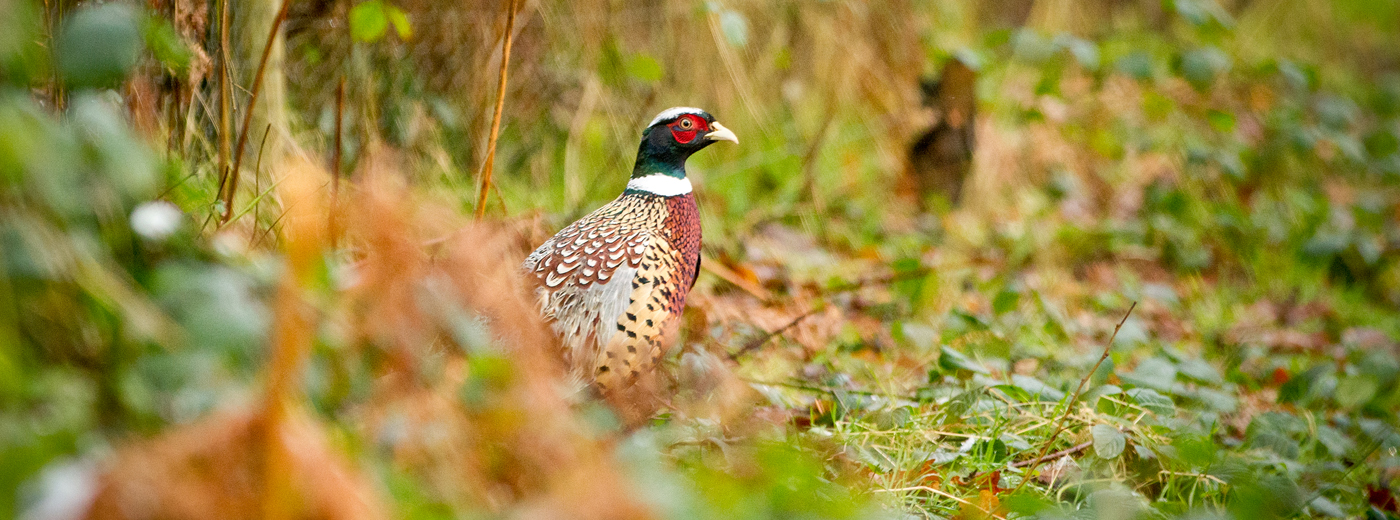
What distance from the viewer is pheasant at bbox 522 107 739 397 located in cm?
219

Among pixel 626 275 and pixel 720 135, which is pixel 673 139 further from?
pixel 626 275

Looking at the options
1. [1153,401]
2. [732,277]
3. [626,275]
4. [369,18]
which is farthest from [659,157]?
[1153,401]

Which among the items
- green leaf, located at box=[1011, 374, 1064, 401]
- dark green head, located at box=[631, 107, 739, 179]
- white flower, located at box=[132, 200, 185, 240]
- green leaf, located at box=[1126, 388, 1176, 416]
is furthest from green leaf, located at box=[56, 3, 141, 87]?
green leaf, located at box=[1126, 388, 1176, 416]

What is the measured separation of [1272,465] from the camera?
270 cm

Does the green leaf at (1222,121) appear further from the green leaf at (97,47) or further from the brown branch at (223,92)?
the green leaf at (97,47)

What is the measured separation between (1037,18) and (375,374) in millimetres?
5978

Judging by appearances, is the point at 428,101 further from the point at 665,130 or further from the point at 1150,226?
the point at 1150,226

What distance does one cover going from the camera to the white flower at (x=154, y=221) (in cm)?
134

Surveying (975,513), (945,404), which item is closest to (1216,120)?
(945,404)

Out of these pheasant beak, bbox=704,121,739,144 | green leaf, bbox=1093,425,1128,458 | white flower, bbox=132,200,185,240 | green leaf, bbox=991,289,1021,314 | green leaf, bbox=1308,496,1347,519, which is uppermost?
pheasant beak, bbox=704,121,739,144

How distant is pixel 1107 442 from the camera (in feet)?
7.64

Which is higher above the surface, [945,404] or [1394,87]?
[1394,87]

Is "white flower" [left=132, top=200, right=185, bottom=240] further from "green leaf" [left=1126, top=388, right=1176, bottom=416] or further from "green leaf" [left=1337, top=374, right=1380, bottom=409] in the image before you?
"green leaf" [left=1337, top=374, right=1380, bottom=409]

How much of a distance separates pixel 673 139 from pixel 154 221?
1.34 metres
